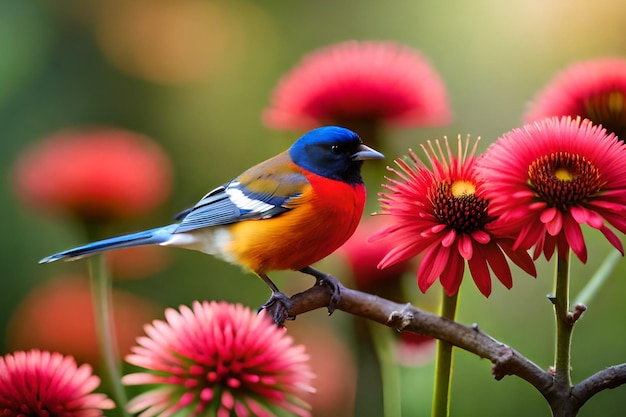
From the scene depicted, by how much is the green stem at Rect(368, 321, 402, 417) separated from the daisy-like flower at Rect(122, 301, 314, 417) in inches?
1.9

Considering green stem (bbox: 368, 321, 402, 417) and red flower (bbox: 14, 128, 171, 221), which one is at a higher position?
red flower (bbox: 14, 128, 171, 221)

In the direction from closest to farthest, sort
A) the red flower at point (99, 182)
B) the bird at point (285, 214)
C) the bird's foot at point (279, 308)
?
the bird's foot at point (279, 308)
the bird at point (285, 214)
the red flower at point (99, 182)

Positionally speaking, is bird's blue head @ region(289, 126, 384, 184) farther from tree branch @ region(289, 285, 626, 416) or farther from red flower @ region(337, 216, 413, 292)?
tree branch @ region(289, 285, 626, 416)

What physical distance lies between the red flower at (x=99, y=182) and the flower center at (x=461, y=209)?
1.17 ft

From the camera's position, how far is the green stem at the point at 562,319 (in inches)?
11.5

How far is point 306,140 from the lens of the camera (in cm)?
49

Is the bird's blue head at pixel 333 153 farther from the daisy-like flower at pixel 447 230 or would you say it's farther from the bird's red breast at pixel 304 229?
the daisy-like flower at pixel 447 230

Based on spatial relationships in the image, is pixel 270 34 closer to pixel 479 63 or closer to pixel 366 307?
pixel 479 63

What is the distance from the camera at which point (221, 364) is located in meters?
0.32

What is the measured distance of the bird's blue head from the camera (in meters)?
0.46

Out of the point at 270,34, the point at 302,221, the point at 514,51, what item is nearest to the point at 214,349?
the point at 302,221

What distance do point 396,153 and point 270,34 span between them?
57 cm

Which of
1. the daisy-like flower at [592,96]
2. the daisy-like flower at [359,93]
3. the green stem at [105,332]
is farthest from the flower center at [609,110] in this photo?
the green stem at [105,332]

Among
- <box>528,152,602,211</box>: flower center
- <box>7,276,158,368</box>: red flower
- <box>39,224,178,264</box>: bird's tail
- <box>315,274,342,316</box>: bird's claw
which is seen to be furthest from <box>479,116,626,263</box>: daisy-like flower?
<box>7,276,158,368</box>: red flower
